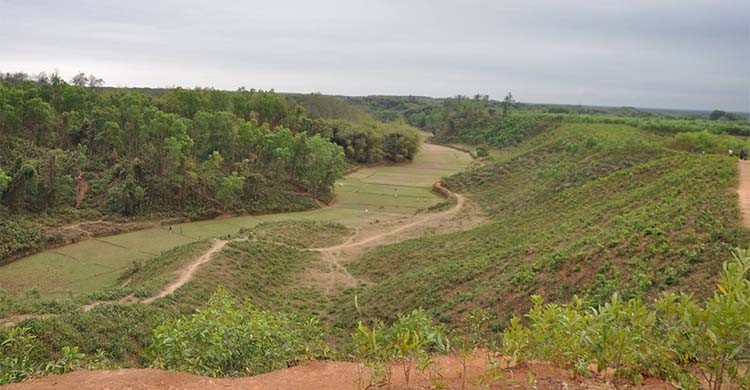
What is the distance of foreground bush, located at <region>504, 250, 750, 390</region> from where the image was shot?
375 cm

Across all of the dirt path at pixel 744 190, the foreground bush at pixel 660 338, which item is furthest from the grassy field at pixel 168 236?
the dirt path at pixel 744 190

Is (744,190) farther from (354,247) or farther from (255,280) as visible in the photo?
(255,280)

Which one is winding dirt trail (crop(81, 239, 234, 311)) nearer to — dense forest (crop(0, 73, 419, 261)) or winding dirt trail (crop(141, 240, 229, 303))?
winding dirt trail (crop(141, 240, 229, 303))

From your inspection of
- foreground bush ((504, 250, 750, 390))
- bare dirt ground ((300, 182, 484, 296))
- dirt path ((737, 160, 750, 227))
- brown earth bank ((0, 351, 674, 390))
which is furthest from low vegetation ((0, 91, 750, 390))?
bare dirt ground ((300, 182, 484, 296))

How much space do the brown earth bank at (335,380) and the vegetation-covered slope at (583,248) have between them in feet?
23.4

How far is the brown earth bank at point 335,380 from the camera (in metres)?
4.86

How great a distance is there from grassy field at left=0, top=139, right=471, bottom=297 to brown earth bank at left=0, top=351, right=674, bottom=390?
56.2 ft

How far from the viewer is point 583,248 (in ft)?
48.3

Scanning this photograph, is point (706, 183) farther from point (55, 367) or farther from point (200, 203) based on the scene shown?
point (200, 203)

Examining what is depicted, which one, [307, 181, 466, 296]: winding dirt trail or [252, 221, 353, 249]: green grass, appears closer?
[307, 181, 466, 296]: winding dirt trail

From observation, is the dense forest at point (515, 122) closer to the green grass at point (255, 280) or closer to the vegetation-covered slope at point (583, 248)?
the vegetation-covered slope at point (583, 248)

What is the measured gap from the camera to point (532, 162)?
1753 inches

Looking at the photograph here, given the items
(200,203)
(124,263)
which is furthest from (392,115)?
(124,263)

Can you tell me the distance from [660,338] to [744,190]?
15.4 meters
